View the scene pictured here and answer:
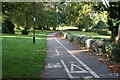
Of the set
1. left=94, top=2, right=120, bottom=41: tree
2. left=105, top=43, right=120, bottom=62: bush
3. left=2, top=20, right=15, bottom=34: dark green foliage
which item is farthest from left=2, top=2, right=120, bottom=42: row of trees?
left=105, top=43, right=120, bottom=62: bush

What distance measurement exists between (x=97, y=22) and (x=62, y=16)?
16503mm

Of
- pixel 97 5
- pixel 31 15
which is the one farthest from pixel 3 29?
pixel 97 5

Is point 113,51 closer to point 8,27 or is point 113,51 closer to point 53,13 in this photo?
point 8,27

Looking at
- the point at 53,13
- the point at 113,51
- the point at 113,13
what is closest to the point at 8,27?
the point at 113,13

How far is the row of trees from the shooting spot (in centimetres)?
1262

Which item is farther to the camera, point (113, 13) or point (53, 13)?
point (53, 13)

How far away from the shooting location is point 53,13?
205 feet

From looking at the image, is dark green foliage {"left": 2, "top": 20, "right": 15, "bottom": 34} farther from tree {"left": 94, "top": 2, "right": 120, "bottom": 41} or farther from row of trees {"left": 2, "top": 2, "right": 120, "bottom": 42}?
tree {"left": 94, "top": 2, "right": 120, "bottom": 41}

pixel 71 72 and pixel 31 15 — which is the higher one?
pixel 31 15

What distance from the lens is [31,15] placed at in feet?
137

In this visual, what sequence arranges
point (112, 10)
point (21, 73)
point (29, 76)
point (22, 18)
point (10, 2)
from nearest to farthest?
point (29, 76) < point (21, 73) < point (10, 2) < point (112, 10) < point (22, 18)

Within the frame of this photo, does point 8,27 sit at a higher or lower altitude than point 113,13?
lower

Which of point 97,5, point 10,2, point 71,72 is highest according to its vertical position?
point 97,5

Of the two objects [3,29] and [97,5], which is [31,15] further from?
[97,5]
